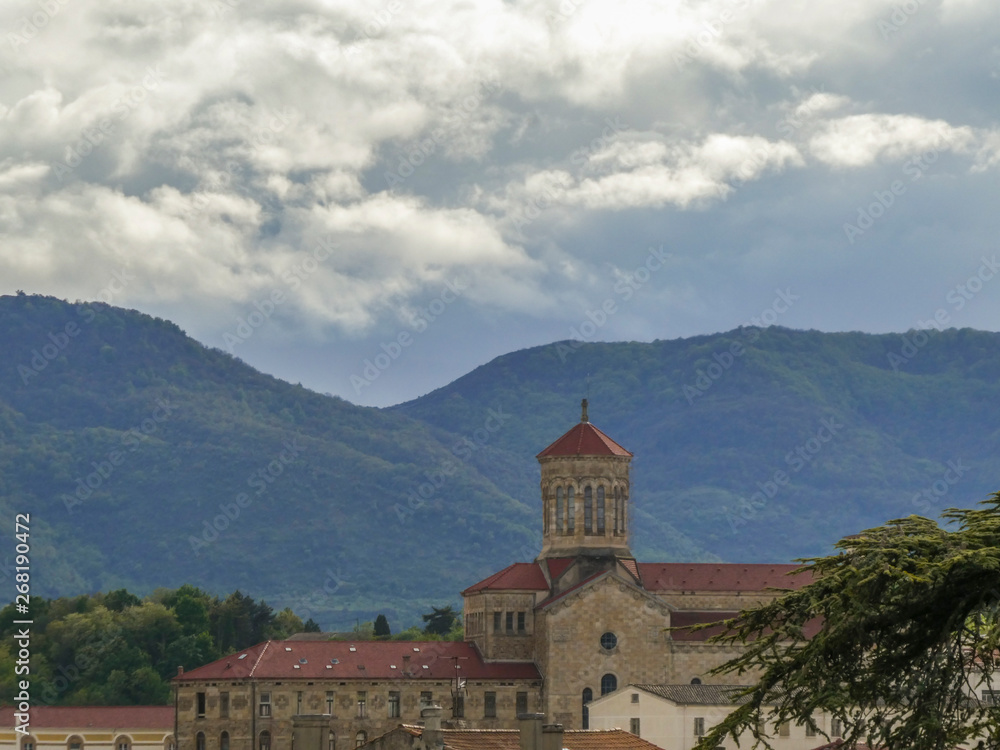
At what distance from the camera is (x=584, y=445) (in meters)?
117

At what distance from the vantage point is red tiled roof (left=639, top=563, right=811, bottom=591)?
114 meters

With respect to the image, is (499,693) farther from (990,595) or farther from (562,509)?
(990,595)

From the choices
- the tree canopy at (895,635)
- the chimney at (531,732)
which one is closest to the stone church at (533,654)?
the chimney at (531,732)

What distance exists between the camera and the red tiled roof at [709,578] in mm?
113750

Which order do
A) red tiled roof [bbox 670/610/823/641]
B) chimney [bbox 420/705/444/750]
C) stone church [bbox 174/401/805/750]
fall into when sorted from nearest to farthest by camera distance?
chimney [bbox 420/705/444/750], stone church [bbox 174/401/805/750], red tiled roof [bbox 670/610/823/641]

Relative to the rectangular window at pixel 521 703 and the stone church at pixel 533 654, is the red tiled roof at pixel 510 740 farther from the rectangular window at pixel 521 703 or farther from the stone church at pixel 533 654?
the rectangular window at pixel 521 703

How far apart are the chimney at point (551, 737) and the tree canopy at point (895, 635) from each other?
1976cm

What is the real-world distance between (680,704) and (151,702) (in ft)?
277

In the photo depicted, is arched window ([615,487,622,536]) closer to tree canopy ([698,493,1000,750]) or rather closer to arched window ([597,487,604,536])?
arched window ([597,487,604,536])

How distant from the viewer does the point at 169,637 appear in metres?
177

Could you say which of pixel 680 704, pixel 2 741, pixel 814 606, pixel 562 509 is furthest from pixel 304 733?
pixel 2 741

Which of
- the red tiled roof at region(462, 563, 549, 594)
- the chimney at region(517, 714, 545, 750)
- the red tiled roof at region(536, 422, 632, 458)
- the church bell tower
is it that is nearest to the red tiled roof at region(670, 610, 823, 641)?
the church bell tower

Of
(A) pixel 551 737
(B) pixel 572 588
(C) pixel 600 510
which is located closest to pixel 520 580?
(B) pixel 572 588

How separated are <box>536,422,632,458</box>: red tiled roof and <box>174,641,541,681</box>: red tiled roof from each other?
13.5m
